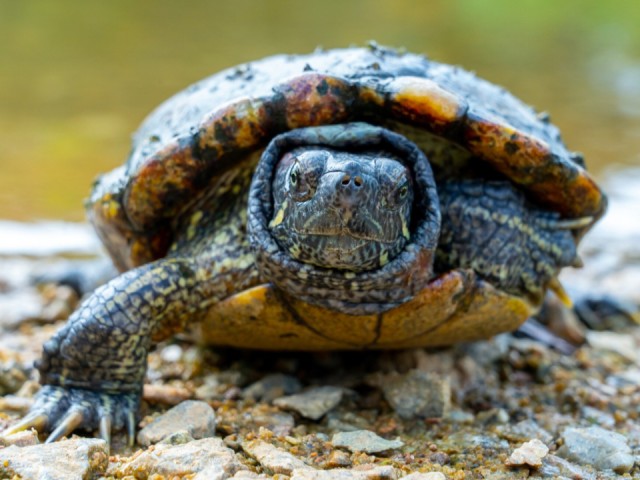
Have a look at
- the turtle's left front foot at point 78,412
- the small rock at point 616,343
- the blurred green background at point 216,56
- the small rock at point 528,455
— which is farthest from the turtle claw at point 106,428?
the blurred green background at point 216,56

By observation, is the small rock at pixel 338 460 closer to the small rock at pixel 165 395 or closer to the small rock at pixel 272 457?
the small rock at pixel 272 457

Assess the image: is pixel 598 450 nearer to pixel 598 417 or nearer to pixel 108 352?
pixel 598 417

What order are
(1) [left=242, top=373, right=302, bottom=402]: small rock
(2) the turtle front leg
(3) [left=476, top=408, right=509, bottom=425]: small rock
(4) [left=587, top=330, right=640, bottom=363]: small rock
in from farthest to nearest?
(4) [left=587, top=330, right=640, bottom=363]: small rock < (1) [left=242, top=373, right=302, bottom=402]: small rock < (3) [left=476, top=408, right=509, bottom=425]: small rock < (2) the turtle front leg

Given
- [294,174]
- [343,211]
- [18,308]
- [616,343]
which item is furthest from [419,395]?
[18,308]

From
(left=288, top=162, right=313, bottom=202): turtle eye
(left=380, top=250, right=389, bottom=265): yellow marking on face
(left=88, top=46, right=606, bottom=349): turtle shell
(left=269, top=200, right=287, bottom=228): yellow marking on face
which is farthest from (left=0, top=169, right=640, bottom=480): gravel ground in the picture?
(left=288, top=162, right=313, bottom=202): turtle eye

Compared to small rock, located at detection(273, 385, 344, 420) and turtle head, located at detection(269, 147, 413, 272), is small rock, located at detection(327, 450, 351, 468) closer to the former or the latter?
small rock, located at detection(273, 385, 344, 420)

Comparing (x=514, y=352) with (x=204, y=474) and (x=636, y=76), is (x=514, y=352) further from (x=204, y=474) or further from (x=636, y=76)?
(x=636, y=76)
